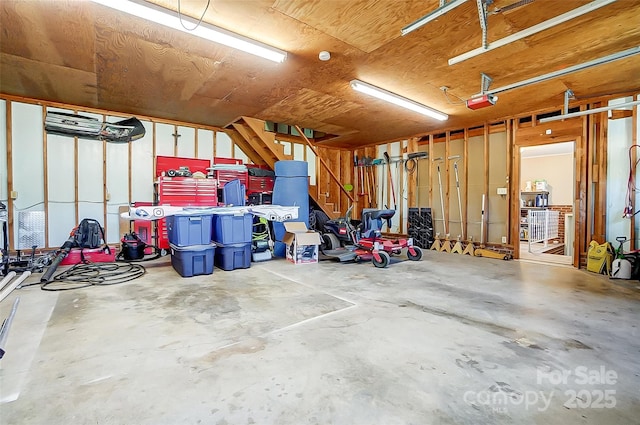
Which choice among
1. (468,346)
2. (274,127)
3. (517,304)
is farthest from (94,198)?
(517,304)

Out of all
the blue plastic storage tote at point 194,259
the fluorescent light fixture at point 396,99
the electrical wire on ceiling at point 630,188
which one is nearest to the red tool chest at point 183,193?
the blue plastic storage tote at point 194,259

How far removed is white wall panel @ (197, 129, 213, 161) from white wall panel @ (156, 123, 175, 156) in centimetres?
59

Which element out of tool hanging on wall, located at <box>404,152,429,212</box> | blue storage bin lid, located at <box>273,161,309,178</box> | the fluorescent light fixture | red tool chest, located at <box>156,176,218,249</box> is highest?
the fluorescent light fixture

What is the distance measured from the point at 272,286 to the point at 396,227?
17.7ft

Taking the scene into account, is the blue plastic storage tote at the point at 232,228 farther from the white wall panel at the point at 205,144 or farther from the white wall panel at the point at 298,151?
the white wall panel at the point at 298,151

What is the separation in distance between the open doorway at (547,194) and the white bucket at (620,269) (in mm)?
3887

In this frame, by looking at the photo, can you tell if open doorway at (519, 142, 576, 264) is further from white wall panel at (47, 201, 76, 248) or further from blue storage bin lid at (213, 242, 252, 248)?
white wall panel at (47, 201, 76, 248)

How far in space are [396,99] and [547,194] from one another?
764 cm

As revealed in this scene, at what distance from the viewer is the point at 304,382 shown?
5.72ft

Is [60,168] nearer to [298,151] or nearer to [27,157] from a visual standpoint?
[27,157]

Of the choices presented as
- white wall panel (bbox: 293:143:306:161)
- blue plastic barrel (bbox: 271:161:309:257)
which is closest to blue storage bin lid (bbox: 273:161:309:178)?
blue plastic barrel (bbox: 271:161:309:257)

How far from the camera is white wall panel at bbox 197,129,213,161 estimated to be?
706 centimetres

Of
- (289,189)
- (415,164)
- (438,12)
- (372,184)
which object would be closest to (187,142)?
(289,189)

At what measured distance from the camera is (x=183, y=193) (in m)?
5.91
